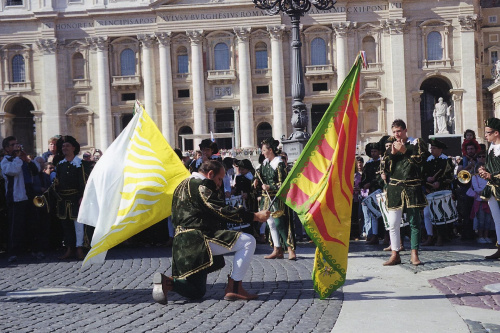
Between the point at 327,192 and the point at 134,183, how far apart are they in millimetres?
2175

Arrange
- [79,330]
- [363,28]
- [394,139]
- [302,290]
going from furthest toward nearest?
[363,28] → [394,139] → [302,290] → [79,330]

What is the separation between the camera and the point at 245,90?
45.6 metres

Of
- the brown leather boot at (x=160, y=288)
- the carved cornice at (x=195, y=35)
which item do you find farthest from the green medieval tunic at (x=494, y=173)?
the carved cornice at (x=195, y=35)

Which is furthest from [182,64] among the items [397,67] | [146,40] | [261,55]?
[397,67]

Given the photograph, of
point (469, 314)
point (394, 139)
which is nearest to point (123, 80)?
point (394, 139)

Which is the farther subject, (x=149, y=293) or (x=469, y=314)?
(x=149, y=293)

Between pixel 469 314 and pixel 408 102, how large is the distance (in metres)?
41.1

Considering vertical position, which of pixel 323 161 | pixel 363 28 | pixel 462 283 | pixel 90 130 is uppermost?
pixel 363 28

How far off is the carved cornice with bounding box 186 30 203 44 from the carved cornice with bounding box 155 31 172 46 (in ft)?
4.44

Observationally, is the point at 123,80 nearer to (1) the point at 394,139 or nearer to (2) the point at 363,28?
(2) the point at 363,28

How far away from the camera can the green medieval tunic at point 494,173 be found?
29.0 ft

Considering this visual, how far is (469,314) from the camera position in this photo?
574cm

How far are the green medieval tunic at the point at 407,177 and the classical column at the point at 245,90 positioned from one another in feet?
121

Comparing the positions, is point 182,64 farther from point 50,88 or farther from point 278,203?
point 278,203
